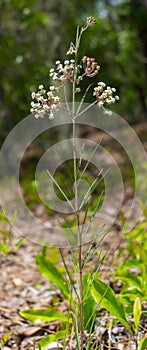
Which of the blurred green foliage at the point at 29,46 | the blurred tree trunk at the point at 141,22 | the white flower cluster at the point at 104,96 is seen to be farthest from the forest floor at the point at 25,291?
the blurred tree trunk at the point at 141,22

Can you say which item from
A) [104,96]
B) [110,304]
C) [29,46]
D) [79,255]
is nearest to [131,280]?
[110,304]

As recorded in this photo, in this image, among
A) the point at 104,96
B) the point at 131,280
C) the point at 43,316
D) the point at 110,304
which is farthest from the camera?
the point at 131,280

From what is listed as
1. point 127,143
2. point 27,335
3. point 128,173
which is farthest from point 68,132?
point 27,335

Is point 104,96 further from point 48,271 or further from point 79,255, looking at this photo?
point 48,271

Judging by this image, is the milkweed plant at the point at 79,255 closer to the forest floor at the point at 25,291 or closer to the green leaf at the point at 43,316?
the green leaf at the point at 43,316

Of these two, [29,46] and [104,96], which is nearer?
[104,96]

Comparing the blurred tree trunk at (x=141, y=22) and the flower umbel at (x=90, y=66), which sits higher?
the blurred tree trunk at (x=141, y=22)

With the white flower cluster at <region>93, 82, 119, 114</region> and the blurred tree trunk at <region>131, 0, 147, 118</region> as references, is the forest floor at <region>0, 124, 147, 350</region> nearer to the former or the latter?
the white flower cluster at <region>93, 82, 119, 114</region>

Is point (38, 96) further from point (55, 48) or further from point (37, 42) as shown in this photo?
point (37, 42)

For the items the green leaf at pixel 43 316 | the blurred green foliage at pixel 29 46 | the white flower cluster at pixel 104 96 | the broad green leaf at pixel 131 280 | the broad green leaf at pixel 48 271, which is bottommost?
the green leaf at pixel 43 316
